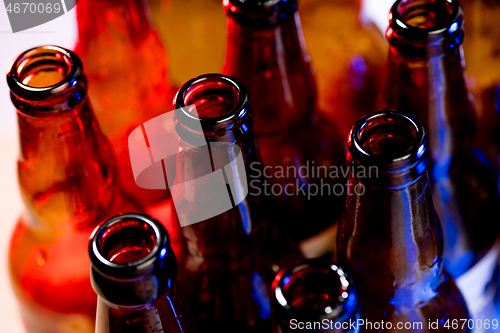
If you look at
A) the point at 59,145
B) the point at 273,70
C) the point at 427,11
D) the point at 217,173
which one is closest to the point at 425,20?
the point at 427,11

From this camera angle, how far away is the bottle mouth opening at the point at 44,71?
466mm

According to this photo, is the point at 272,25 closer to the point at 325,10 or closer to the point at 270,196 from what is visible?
the point at 270,196

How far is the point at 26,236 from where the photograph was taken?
0.60 metres

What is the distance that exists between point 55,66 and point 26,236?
0.20 m

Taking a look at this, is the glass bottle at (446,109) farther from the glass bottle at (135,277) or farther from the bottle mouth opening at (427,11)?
the glass bottle at (135,277)

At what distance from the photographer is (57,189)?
0.52 meters

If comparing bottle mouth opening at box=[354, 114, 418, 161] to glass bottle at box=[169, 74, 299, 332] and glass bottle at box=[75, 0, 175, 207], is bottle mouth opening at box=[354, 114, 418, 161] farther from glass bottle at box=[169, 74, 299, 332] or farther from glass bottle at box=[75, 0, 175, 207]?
glass bottle at box=[75, 0, 175, 207]

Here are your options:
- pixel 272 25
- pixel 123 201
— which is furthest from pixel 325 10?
pixel 123 201

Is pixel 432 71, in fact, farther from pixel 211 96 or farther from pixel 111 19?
pixel 111 19

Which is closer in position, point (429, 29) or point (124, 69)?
point (429, 29)

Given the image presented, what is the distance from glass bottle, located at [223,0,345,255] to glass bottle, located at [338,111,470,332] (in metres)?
0.11

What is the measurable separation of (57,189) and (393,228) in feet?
1.02

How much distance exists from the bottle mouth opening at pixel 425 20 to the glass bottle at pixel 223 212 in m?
0.15

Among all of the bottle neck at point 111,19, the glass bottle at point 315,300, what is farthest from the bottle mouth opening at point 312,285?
the bottle neck at point 111,19
